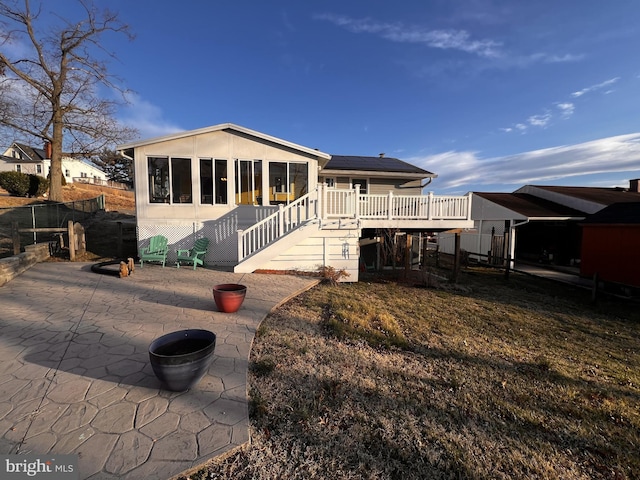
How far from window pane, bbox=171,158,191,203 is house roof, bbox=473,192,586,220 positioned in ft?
50.4

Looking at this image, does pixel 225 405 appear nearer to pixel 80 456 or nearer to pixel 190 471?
pixel 190 471

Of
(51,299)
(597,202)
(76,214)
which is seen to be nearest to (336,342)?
(51,299)

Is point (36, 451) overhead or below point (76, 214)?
below

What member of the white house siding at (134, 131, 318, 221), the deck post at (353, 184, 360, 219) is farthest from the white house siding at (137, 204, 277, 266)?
the deck post at (353, 184, 360, 219)

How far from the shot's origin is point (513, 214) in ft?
46.9

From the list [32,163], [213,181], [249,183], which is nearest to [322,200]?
[249,183]

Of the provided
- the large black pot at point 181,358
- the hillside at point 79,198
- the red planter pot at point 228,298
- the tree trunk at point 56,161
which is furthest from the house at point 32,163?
the large black pot at point 181,358

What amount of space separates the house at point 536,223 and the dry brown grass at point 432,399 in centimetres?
966

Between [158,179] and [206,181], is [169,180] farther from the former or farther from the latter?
[206,181]

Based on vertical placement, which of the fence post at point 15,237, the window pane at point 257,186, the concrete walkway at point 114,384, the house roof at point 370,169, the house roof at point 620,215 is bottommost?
the concrete walkway at point 114,384

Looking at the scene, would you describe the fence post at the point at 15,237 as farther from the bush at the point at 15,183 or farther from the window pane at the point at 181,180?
the bush at the point at 15,183

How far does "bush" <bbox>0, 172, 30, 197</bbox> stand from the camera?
1908 cm

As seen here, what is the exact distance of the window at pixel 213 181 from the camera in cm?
928

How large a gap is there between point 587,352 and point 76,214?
62.9 ft
